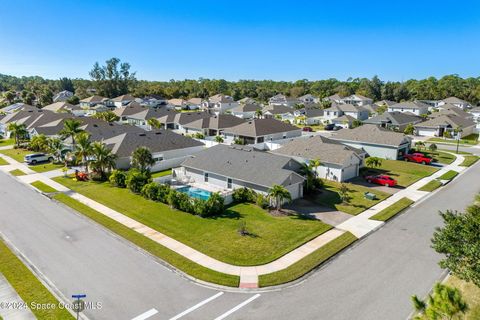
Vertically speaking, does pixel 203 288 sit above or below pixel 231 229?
below

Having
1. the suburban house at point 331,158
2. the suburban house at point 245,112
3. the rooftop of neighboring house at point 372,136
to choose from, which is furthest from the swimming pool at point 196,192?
the suburban house at point 245,112

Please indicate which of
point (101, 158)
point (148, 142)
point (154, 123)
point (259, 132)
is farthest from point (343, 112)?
point (101, 158)

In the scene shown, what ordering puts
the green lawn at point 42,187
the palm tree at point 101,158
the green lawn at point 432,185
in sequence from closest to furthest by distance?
the green lawn at point 42,187
the green lawn at point 432,185
the palm tree at point 101,158

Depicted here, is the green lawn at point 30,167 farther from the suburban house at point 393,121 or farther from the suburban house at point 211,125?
the suburban house at point 393,121

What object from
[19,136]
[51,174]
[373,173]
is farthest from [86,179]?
[373,173]

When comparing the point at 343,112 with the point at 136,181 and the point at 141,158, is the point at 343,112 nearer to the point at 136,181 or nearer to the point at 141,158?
the point at 141,158

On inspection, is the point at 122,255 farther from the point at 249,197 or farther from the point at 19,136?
the point at 19,136
